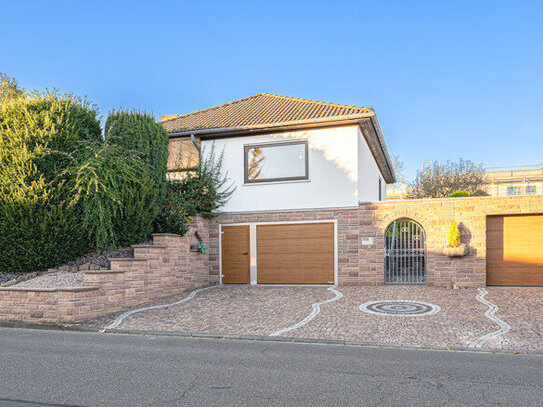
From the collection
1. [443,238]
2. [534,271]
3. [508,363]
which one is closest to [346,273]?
[443,238]

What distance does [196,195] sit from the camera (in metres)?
13.9

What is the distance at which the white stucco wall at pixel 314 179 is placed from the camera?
527 inches

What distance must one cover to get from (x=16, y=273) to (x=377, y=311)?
959 cm

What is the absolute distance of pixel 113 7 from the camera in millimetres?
8938

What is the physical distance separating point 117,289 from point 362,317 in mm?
5917

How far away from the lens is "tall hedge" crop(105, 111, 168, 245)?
11.1 m

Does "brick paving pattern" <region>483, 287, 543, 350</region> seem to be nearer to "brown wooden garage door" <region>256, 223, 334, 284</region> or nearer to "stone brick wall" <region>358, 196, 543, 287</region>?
"stone brick wall" <region>358, 196, 543, 287</region>

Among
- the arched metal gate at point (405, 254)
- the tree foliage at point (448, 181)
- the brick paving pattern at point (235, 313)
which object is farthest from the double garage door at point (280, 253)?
the tree foliage at point (448, 181)

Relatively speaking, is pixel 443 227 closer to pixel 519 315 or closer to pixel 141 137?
pixel 519 315

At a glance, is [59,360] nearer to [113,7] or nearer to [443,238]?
[113,7]

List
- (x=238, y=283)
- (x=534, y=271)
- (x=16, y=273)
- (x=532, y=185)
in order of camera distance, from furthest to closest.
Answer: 1. (x=532, y=185)
2. (x=238, y=283)
3. (x=534, y=271)
4. (x=16, y=273)

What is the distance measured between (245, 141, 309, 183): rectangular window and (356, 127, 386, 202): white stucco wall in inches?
75.2

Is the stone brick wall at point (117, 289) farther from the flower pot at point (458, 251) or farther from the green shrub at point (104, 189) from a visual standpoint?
the flower pot at point (458, 251)

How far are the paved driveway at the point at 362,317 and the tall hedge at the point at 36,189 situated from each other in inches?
124
